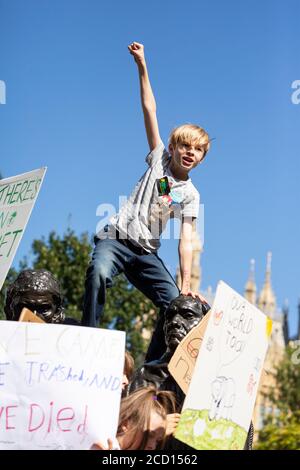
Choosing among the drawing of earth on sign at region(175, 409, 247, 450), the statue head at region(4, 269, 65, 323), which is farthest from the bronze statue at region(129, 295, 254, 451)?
the drawing of earth on sign at region(175, 409, 247, 450)

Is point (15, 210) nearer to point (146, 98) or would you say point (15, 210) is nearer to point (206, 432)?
point (146, 98)

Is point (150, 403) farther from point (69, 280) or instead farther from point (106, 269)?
point (69, 280)

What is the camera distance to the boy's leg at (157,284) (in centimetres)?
571

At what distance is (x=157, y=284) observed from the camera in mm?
5734

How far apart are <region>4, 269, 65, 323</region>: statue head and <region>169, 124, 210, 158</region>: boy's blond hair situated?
3.39 ft

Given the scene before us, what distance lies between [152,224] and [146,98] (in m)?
0.75

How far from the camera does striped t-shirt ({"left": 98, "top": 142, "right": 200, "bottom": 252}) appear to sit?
5.59 metres

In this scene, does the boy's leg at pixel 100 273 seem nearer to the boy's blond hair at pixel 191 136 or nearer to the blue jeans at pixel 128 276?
the blue jeans at pixel 128 276

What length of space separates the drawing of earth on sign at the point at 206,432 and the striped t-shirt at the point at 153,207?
5.39 ft

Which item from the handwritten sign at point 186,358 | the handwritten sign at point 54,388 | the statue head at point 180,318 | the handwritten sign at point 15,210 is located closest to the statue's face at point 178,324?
the statue head at point 180,318

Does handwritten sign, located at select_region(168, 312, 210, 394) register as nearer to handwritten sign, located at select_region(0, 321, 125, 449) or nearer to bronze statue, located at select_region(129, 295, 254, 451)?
bronze statue, located at select_region(129, 295, 254, 451)

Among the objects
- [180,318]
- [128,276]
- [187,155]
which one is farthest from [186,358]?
[187,155]
